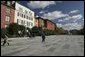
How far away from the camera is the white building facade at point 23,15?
68.2 meters

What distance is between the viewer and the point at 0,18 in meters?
54.1

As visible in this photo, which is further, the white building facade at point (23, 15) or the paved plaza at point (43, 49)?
the white building facade at point (23, 15)

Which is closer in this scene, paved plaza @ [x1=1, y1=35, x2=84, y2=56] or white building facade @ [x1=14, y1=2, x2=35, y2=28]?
paved plaza @ [x1=1, y1=35, x2=84, y2=56]

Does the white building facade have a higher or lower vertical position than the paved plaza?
higher

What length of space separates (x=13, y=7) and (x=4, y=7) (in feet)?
20.8

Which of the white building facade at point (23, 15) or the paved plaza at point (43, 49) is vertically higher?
the white building facade at point (23, 15)

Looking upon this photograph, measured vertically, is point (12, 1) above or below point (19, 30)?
above

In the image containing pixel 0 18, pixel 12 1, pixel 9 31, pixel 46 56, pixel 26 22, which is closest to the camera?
pixel 46 56

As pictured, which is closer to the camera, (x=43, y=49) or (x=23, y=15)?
(x=43, y=49)

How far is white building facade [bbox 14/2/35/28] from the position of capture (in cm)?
6822

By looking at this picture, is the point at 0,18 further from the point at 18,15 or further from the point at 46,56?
the point at 46,56

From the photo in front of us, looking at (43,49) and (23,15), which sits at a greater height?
(23,15)

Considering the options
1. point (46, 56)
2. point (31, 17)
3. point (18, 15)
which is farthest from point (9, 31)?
point (46, 56)

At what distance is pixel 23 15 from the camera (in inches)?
2950
